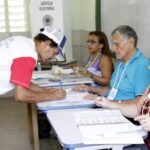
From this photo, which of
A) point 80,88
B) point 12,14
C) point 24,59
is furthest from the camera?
point 12,14

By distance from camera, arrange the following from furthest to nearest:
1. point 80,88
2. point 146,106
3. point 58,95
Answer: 1. point 80,88
2. point 58,95
3. point 146,106

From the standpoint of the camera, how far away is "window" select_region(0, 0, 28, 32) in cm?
516

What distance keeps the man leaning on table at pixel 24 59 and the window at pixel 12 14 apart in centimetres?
312

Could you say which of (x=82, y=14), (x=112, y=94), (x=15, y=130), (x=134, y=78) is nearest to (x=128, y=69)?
(x=134, y=78)

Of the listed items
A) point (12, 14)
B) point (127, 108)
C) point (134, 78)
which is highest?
point (12, 14)

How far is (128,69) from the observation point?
229cm

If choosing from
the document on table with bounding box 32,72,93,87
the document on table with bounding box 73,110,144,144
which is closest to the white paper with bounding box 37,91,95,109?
the document on table with bounding box 73,110,144,144

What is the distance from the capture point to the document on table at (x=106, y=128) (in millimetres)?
1442

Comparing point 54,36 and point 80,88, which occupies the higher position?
point 54,36

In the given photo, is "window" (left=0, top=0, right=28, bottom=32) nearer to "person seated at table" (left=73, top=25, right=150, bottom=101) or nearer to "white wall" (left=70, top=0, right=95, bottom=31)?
"white wall" (left=70, top=0, right=95, bottom=31)

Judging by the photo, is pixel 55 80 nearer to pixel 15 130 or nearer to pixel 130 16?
pixel 130 16

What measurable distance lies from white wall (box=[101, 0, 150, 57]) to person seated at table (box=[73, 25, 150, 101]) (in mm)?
474

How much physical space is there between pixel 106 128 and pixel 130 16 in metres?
1.82

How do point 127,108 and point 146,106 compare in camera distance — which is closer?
point 146,106
